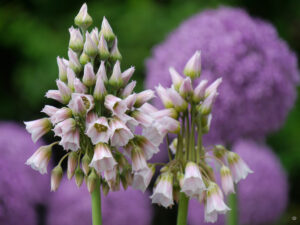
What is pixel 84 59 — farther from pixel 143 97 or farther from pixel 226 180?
pixel 226 180

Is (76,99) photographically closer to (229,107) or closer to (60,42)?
(229,107)

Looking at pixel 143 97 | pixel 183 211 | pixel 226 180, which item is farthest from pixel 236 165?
pixel 143 97

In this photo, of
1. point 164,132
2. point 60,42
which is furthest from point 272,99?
point 60,42

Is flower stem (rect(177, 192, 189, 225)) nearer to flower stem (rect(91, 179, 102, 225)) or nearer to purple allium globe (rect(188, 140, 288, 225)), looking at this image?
flower stem (rect(91, 179, 102, 225))

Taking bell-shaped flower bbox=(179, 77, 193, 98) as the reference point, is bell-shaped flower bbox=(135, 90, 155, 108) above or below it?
below

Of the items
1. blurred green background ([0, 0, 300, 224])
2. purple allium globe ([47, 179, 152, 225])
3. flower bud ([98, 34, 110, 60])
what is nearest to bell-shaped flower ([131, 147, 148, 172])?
flower bud ([98, 34, 110, 60])
